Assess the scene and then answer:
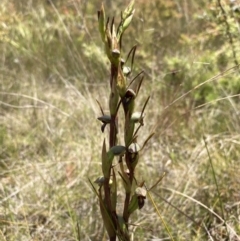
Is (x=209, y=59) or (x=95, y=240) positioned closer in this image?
(x=95, y=240)

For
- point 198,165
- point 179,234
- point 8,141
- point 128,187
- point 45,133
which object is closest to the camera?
point 128,187

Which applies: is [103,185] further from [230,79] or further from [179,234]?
[230,79]

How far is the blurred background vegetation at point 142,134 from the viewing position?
59.4 inches

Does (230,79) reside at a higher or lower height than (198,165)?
higher

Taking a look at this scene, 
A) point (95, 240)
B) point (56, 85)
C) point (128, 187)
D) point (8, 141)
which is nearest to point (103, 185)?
point (128, 187)

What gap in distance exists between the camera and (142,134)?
→ 214 centimetres

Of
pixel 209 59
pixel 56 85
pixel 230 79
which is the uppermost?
pixel 56 85

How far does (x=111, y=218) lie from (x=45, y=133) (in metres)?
1.38

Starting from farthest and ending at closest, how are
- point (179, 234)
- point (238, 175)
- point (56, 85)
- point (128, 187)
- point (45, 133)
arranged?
point (56, 85) → point (45, 133) → point (238, 175) → point (179, 234) → point (128, 187)

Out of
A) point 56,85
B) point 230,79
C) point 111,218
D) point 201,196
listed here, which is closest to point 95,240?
point 201,196

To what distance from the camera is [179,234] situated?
1447mm

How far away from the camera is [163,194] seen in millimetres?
1687

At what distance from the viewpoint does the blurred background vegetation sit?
1509 mm

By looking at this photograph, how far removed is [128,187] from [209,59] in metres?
1.51
